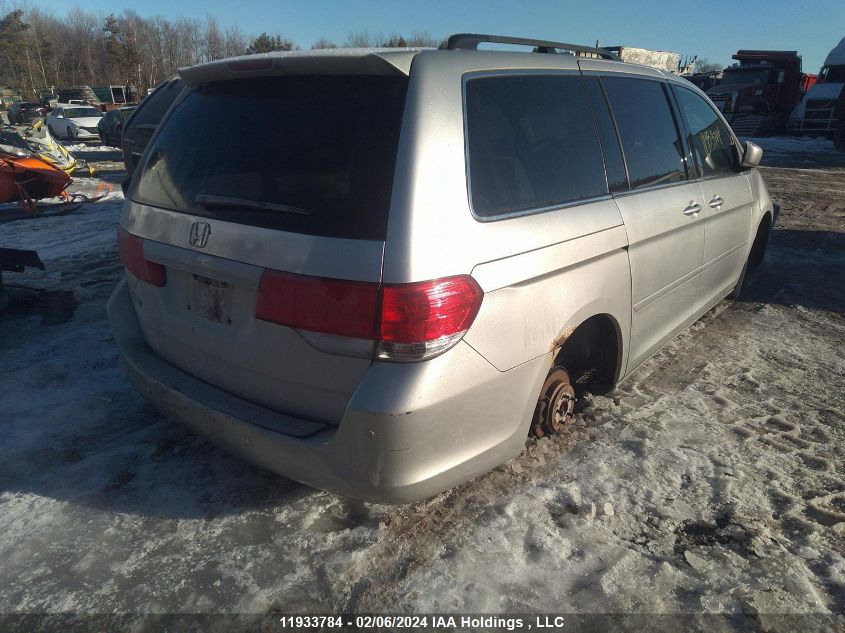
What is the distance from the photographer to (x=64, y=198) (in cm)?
1055

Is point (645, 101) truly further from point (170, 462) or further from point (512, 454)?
point (170, 462)

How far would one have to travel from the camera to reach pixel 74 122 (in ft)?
82.8

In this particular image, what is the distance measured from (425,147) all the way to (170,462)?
2.04 metres

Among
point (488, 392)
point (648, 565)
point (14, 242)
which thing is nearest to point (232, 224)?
point (488, 392)

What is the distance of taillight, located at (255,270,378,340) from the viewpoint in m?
1.92

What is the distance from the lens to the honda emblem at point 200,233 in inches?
89.7

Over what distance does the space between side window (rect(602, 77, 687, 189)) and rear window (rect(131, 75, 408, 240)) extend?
1.56 meters

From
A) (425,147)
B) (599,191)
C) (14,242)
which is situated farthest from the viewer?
(14,242)

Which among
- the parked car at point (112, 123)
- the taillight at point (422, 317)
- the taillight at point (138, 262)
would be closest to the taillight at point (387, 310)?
the taillight at point (422, 317)

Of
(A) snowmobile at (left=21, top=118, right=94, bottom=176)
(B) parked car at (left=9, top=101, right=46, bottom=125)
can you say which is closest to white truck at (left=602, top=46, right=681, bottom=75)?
(A) snowmobile at (left=21, top=118, right=94, bottom=176)

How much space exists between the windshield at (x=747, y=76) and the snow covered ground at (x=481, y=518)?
84.6 ft

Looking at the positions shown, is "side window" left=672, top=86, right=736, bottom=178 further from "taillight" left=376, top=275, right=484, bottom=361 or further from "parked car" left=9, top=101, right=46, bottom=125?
"parked car" left=9, top=101, right=46, bottom=125

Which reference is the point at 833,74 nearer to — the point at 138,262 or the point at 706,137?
the point at 706,137

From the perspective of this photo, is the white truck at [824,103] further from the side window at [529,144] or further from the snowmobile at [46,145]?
the snowmobile at [46,145]
